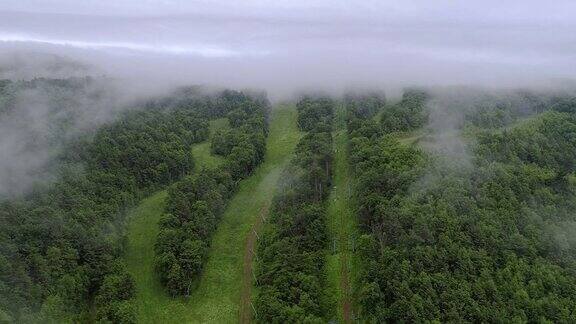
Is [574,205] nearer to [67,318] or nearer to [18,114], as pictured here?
[67,318]

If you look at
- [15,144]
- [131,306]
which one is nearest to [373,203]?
[131,306]

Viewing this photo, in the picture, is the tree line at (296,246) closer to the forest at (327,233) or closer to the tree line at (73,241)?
the forest at (327,233)

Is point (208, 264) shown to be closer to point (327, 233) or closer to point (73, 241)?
point (327, 233)

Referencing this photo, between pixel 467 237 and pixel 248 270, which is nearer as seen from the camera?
pixel 467 237

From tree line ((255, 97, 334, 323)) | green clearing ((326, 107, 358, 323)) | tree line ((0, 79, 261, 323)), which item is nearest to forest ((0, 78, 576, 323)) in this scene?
tree line ((0, 79, 261, 323))

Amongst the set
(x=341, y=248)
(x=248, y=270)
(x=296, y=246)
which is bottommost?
(x=248, y=270)

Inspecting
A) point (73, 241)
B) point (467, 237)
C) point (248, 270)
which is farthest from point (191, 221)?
point (467, 237)

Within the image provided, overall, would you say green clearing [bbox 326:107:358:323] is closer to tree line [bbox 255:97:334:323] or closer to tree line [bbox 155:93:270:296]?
tree line [bbox 255:97:334:323]
